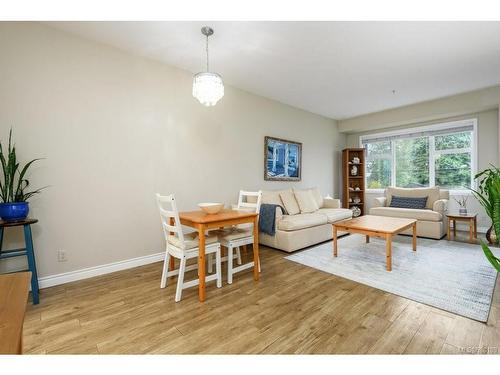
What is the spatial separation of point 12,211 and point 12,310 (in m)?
1.69

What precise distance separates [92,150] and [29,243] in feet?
3.44

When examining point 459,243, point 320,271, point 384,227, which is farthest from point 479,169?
point 320,271

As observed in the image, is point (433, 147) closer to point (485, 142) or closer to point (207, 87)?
point (485, 142)

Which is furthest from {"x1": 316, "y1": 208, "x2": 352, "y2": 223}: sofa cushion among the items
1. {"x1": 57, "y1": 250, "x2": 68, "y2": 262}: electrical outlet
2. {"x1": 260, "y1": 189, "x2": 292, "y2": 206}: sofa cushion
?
{"x1": 57, "y1": 250, "x2": 68, "y2": 262}: electrical outlet

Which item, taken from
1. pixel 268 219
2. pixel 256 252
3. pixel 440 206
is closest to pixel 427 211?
pixel 440 206

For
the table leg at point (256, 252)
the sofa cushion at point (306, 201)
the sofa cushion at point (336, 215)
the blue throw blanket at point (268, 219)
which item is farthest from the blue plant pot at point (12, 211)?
the sofa cushion at point (336, 215)

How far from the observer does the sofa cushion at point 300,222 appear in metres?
3.37

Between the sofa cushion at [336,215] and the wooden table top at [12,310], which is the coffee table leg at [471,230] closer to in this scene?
the sofa cushion at [336,215]

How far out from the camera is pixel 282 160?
15.3 feet

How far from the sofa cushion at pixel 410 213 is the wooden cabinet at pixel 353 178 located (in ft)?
3.91

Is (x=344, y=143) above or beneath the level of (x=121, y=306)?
above

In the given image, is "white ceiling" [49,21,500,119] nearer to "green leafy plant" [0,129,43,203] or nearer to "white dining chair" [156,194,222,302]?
"green leafy plant" [0,129,43,203]
